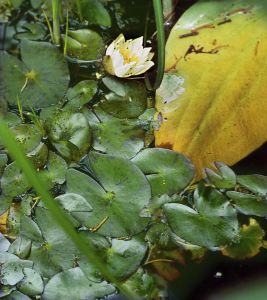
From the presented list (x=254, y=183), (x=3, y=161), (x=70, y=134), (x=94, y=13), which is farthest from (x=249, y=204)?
(x=94, y=13)

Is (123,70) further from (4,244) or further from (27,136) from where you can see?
(4,244)

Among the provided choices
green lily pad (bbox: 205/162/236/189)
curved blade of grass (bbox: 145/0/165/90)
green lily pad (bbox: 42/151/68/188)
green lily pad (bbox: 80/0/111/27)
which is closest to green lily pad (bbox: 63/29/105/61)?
green lily pad (bbox: 80/0/111/27)

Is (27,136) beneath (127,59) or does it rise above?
beneath

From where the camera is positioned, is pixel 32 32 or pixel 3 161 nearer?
pixel 3 161

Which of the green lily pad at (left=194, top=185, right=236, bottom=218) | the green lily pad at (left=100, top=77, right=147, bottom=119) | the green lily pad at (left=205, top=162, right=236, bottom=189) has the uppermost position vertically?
the green lily pad at (left=100, top=77, right=147, bottom=119)

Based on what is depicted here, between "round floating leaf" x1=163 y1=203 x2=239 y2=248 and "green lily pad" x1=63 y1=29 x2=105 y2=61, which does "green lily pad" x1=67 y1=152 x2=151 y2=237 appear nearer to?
"round floating leaf" x1=163 y1=203 x2=239 y2=248

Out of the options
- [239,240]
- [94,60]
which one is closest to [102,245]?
[239,240]

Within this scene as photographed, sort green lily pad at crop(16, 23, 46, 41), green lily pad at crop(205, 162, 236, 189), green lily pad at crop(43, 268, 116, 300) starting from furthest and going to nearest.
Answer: green lily pad at crop(16, 23, 46, 41) < green lily pad at crop(205, 162, 236, 189) < green lily pad at crop(43, 268, 116, 300)
